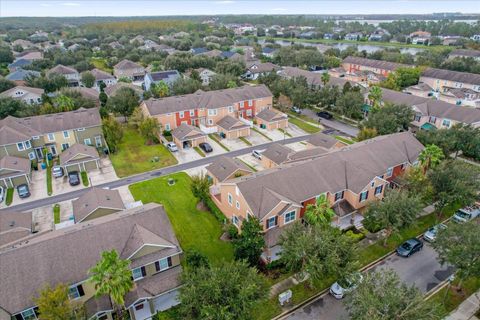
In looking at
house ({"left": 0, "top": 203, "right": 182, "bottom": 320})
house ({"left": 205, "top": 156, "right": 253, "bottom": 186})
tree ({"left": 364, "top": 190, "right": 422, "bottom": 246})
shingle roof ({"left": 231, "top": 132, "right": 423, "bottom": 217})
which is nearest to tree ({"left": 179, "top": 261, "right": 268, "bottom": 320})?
house ({"left": 0, "top": 203, "right": 182, "bottom": 320})

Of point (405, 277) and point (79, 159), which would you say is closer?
point (405, 277)

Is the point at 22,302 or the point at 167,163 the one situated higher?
the point at 22,302

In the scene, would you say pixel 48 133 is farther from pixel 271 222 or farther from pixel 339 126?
pixel 339 126

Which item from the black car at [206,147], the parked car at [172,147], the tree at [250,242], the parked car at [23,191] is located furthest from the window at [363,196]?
the parked car at [23,191]

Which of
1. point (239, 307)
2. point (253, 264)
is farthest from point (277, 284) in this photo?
point (239, 307)

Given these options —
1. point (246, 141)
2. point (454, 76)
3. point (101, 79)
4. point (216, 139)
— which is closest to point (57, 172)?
point (216, 139)

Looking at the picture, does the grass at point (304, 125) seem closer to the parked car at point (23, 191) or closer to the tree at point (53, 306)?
the parked car at point (23, 191)

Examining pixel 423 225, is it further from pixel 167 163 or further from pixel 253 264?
pixel 167 163
